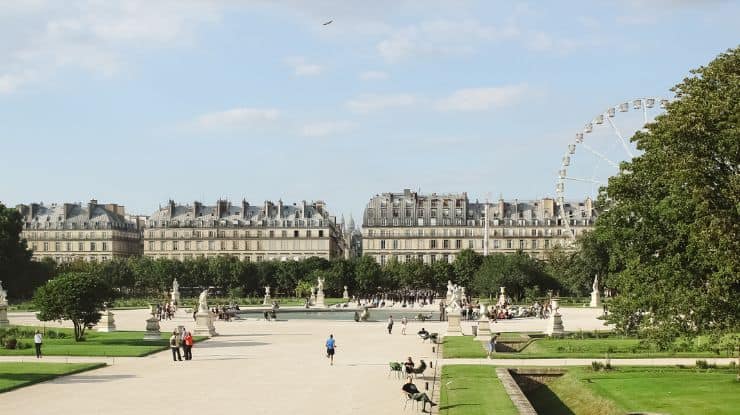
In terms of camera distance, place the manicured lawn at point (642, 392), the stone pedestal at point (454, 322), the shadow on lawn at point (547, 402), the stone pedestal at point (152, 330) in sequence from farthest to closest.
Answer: the stone pedestal at point (454, 322) → the stone pedestal at point (152, 330) → the shadow on lawn at point (547, 402) → the manicured lawn at point (642, 392)

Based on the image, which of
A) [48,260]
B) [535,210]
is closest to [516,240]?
[535,210]

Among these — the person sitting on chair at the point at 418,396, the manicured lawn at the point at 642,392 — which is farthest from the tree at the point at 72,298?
the person sitting on chair at the point at 418,396

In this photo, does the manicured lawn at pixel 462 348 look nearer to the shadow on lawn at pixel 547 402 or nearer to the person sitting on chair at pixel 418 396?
the shadow on lawn at pixel 547 402

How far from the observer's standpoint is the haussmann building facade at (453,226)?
528 feet

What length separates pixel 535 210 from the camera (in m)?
164

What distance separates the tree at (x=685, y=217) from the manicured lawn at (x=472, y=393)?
4.88 metres

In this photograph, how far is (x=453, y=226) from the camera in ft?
531

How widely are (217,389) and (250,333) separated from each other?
92.4 feet

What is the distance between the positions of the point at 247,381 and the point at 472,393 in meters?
A: 7.32

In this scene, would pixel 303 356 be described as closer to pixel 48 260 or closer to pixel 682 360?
pixel 682 360

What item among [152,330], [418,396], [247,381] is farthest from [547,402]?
[152,330]

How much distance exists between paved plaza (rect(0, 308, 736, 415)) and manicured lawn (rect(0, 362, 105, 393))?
0.56 m

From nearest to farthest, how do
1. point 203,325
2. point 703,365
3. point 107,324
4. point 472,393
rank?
point 472,393, point 703,365, point 203,325, point 107,324

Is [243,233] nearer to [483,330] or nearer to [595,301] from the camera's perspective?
[595,301]
